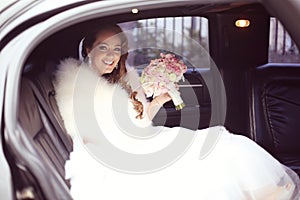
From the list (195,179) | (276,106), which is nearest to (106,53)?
(195,179)

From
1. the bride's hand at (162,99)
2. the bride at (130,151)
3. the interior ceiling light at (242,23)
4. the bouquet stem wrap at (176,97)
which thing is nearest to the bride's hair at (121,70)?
the bride at (130,151)

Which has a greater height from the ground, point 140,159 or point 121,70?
point 121,70

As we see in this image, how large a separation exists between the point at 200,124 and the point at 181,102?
155 millimetres

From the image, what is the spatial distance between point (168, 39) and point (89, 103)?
52 centimetres

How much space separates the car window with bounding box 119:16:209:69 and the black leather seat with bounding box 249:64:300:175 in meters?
0.40

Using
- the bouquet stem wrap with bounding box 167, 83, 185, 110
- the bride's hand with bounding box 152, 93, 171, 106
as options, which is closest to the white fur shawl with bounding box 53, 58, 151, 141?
the bride's hand with bounding box 152, 93, 171, 106

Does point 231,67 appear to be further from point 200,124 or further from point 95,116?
point 95,116

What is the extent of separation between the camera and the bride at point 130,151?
2.00 meters

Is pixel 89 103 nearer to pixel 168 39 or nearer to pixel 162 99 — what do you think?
pixel 162 99

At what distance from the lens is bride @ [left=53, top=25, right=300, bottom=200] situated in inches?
78.7

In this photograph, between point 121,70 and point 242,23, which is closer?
point 121,70

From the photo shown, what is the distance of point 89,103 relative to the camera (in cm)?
214

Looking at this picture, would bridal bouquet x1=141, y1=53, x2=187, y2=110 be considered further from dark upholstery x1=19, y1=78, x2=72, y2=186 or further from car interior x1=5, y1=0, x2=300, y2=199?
dark upholstery x1=19, y1=78, x2=72, y2=186

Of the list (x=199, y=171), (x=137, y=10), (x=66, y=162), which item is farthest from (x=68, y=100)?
(x=137, y=10)
